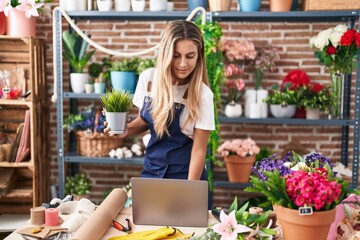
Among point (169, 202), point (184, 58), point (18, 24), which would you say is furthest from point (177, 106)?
point (18, 24)

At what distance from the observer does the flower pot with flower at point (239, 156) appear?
148 inches

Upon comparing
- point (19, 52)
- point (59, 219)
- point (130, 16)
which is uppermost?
point (130, 16)

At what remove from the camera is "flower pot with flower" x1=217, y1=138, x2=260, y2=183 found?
376 cm

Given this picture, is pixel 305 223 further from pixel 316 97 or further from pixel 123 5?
pixel 123 5

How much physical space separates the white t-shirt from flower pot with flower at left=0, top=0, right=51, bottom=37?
5.21 ft

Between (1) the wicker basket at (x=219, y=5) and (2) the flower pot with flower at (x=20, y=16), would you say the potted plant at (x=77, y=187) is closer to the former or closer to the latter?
(2) the flower pot with flower at (x=20, y=16)

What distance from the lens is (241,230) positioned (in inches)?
57.5

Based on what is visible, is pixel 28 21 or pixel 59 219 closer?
A: pixel 59 219

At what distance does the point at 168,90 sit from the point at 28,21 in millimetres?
1979

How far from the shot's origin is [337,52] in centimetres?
357

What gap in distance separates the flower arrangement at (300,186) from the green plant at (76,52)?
8.58 feet

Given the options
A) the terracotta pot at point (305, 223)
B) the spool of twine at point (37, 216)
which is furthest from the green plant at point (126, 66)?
the terracotta pot at point (305, 223)

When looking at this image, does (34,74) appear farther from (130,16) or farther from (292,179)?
(292,179)

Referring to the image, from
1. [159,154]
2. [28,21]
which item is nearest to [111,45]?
[28,21]
